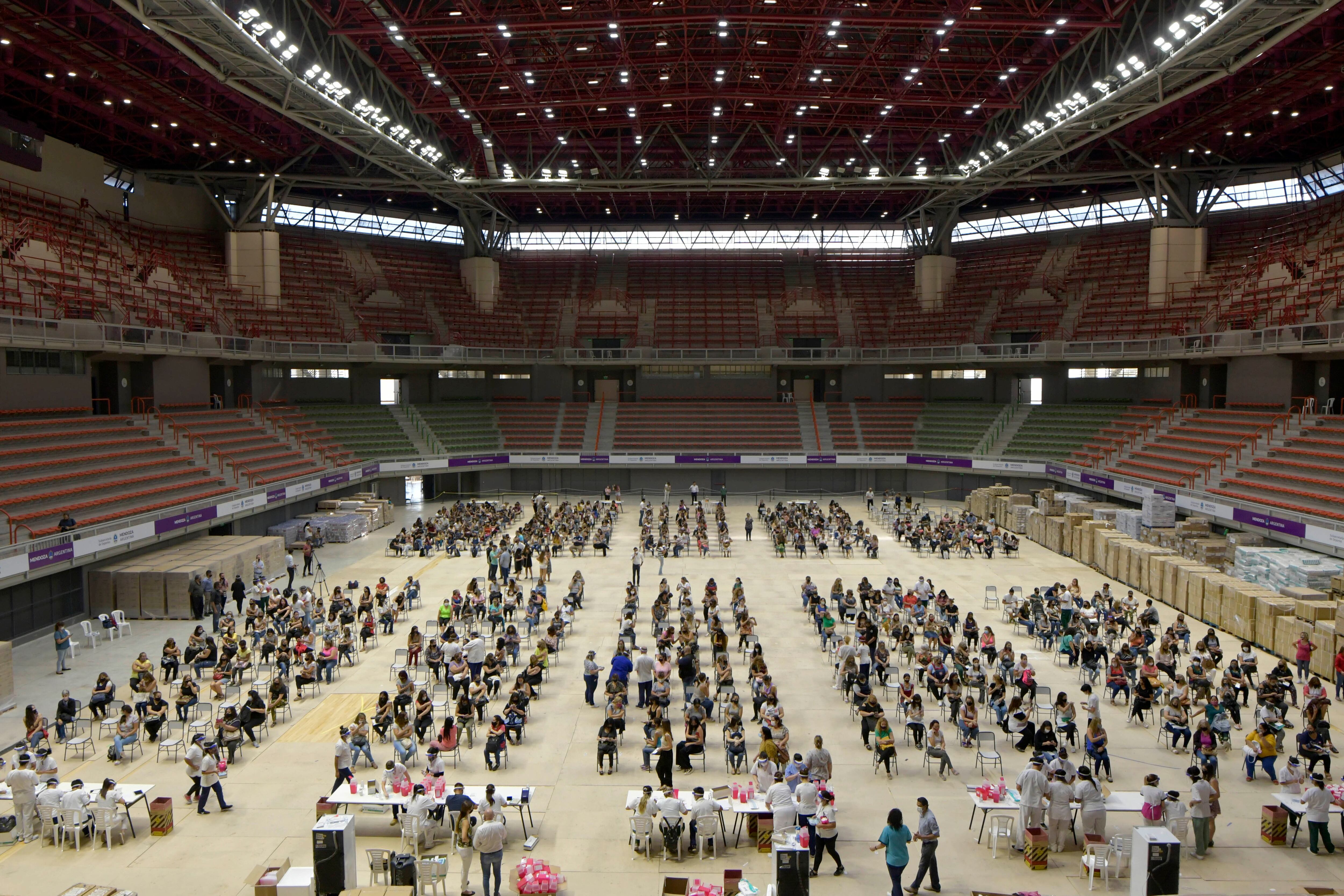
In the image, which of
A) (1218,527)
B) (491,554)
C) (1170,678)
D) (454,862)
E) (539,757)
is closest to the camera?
(454,862)

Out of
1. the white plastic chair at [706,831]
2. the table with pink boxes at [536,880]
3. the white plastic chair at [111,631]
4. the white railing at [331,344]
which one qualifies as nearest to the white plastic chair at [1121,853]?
the white plastic chair at [706,831]

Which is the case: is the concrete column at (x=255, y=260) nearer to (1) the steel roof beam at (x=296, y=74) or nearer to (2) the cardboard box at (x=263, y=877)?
(1) the steel roof beam at (x=296, y=74)

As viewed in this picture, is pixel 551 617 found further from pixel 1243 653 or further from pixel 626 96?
pixel 626 96

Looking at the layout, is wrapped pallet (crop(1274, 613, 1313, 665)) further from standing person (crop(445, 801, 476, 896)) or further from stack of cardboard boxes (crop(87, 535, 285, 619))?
stack of cardboard boxes (crop(87, 535, 285, 619))

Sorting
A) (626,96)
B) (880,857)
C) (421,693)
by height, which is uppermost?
(626,96)

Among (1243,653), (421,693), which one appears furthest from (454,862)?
(1243,653)

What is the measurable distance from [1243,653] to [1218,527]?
15.4 meters

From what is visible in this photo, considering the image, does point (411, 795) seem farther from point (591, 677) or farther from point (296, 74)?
point (296, 74)

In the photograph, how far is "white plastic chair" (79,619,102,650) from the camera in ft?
73.6

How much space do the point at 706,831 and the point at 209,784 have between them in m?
7.91

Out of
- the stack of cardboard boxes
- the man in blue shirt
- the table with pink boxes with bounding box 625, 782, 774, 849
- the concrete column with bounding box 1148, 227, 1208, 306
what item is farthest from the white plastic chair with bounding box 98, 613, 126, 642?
the concrete column with bounding box 1148, 227, 1208, 306

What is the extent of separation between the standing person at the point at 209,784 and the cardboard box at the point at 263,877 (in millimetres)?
2168

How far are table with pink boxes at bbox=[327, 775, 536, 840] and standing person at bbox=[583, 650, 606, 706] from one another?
461 centimetres

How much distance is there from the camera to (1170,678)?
60.3ft
